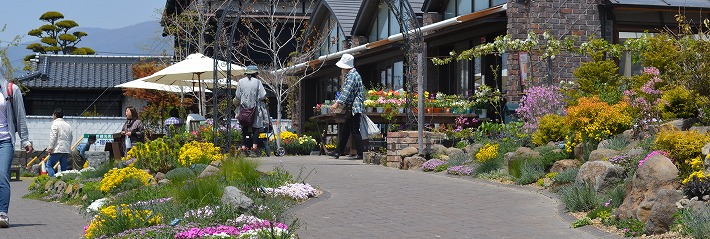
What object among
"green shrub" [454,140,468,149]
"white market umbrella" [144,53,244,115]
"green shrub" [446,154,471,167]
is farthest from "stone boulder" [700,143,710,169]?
"white market umbrella" [144,53,244,115]

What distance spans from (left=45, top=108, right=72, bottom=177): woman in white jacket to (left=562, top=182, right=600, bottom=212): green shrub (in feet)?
45.7

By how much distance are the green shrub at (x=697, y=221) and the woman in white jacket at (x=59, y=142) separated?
1614 centimetres

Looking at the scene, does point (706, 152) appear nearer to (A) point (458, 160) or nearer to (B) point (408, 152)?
(A) point (458, 160)

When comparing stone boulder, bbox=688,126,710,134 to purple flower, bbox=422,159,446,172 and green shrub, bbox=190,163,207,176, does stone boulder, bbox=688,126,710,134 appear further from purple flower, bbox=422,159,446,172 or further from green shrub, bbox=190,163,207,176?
green shrub, bbox=190,163,207,176

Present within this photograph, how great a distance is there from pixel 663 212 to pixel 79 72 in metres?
40.4

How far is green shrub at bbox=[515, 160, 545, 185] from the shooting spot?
49.2ft

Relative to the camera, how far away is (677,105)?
14.9m

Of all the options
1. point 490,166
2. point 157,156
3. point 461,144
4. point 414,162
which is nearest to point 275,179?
point 157,156

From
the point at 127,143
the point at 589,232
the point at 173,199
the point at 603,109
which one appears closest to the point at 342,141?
the point at 127,143

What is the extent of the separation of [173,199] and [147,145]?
18.7 feet

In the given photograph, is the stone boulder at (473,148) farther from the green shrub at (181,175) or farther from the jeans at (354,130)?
the green shrub at (181,175)

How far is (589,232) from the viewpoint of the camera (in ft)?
33.3

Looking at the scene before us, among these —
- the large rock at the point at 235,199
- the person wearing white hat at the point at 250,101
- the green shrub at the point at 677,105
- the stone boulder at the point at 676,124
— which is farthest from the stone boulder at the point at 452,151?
the large rock at the point at 235,199

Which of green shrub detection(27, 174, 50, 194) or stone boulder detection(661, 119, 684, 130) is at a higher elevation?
stone boulder detection(661, 119, 684, 130)
